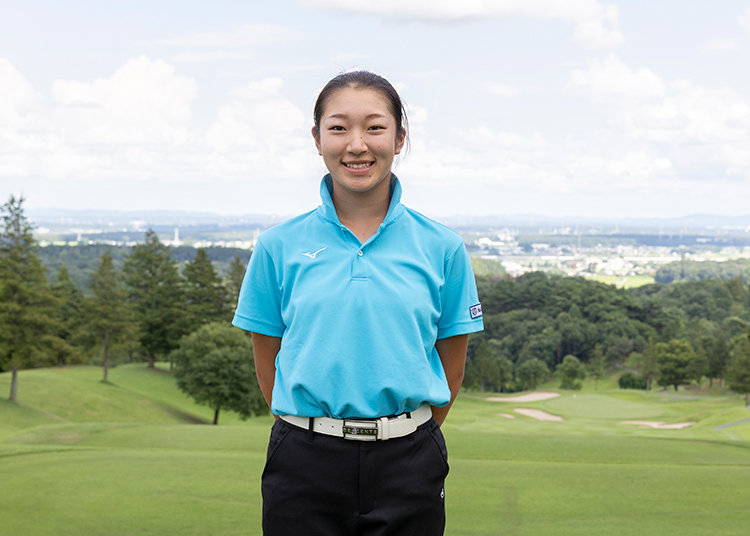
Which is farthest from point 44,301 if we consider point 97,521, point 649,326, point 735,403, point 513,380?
point 649,326

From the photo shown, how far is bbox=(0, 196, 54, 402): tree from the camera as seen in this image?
3231cm

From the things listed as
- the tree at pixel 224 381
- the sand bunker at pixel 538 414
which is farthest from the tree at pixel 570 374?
the tree at pixel 224 381

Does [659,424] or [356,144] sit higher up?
[356,144]

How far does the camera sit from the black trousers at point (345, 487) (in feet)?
8.64

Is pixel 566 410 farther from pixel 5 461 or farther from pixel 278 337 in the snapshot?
pixel 278 337

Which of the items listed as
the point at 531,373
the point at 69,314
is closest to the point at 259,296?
the point at 69,314

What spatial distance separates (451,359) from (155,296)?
52677 millimetres

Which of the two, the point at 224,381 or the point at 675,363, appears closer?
the point at 224,381

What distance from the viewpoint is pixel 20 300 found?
33281mm

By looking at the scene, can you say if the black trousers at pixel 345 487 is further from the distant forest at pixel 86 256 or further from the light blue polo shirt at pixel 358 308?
the distant forest at pixel 86 256

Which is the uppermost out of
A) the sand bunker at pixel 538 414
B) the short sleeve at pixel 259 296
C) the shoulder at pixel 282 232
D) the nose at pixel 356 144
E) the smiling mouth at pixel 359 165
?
the nose at pixel 356 144

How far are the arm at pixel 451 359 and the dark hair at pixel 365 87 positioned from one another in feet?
2.69

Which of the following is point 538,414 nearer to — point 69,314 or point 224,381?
point 224,381

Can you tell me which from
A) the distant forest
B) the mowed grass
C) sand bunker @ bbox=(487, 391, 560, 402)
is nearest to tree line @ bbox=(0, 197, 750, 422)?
sand bunker @ bbox=(487, 391, 560, 402)
